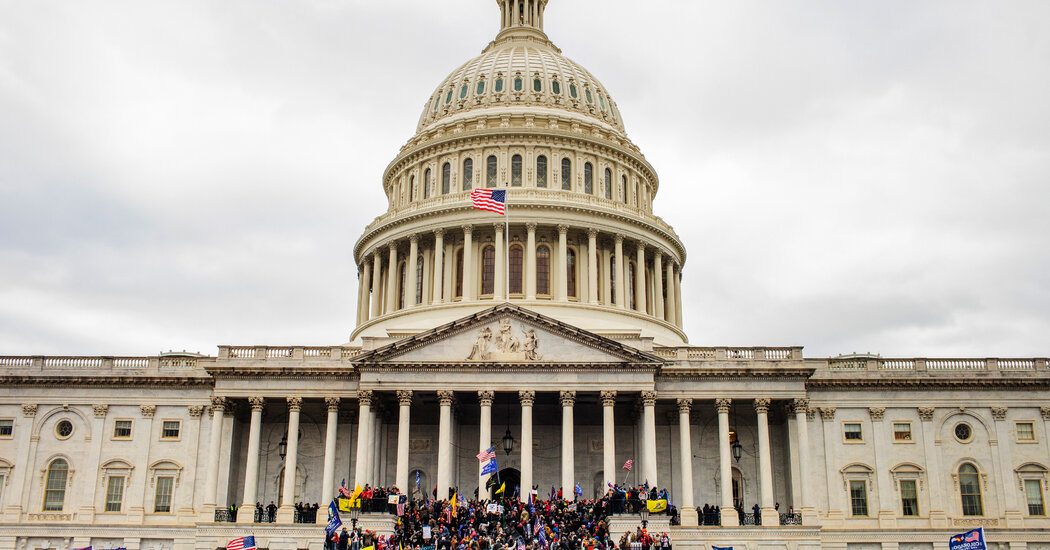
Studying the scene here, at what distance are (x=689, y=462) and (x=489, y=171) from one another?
27008 millimetres

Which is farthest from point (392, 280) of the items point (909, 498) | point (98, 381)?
point (909, 498)

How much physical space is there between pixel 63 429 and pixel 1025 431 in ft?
169

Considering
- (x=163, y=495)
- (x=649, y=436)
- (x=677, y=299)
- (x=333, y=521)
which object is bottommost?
(x=333, y=521)

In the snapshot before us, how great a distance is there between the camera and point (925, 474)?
167ft

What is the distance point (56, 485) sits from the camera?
51.5 metres

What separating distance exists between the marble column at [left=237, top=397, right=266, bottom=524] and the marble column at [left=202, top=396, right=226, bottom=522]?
55.6 inches

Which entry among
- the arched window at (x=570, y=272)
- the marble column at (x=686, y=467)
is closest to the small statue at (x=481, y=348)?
the marble column at (x=686, y=467)

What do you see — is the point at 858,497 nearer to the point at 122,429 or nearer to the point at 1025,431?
the point at 1025,431

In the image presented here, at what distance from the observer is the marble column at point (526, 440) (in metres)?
46.1

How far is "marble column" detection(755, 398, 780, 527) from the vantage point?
47.0 meters

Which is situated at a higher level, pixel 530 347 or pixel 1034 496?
pixel 530 347

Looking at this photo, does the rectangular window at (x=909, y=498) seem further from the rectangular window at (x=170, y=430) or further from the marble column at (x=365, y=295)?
the rectangular window at (x=170, y=430)

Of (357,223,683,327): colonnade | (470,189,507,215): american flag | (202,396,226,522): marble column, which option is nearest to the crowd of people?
(202,396,226,522): marble column

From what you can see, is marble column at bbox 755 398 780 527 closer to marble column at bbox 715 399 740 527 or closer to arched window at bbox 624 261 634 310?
marble column at bbox 715 399 740 527
